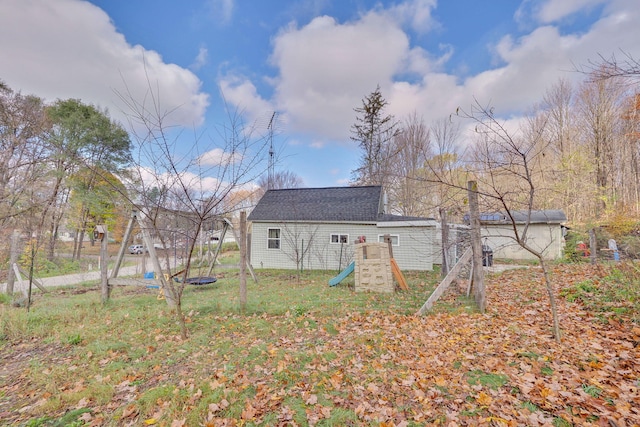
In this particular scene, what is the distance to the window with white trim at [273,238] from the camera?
14.6 metres

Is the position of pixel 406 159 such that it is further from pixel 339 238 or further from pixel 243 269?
pixel 243 269

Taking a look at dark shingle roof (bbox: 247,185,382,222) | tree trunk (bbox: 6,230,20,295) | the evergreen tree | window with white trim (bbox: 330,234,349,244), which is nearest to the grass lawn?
tree trunk (bbox: 6,230,20,295)

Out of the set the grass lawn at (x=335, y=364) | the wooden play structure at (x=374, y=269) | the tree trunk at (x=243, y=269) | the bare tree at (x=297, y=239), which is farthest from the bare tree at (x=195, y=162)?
the bare tree at (x=297, y=239)

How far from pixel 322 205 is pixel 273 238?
3.24m

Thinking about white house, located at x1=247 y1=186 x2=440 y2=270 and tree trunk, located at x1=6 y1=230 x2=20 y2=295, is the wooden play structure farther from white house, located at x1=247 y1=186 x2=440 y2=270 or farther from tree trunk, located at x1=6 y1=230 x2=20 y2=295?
tree trunk, located at x1=6 y1=230 x2=20 y2=295

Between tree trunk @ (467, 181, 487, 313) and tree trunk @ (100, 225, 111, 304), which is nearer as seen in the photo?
tree trunk @ (467, 181, 487, 313)

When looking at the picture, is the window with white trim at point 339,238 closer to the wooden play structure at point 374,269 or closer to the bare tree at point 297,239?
the bare tree at point 297,239

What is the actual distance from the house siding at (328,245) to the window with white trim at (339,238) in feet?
0.49

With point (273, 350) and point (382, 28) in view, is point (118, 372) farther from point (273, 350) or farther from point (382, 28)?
point (382, 28)

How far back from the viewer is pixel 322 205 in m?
14.9

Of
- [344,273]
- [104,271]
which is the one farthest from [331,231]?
[104,271]

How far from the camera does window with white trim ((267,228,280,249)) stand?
47.8 feet

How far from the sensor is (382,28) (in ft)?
33.9

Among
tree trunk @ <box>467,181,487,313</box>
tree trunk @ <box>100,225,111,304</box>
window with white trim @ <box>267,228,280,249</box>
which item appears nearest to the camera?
tree trunk @ <box>467,181,487,313</box>
